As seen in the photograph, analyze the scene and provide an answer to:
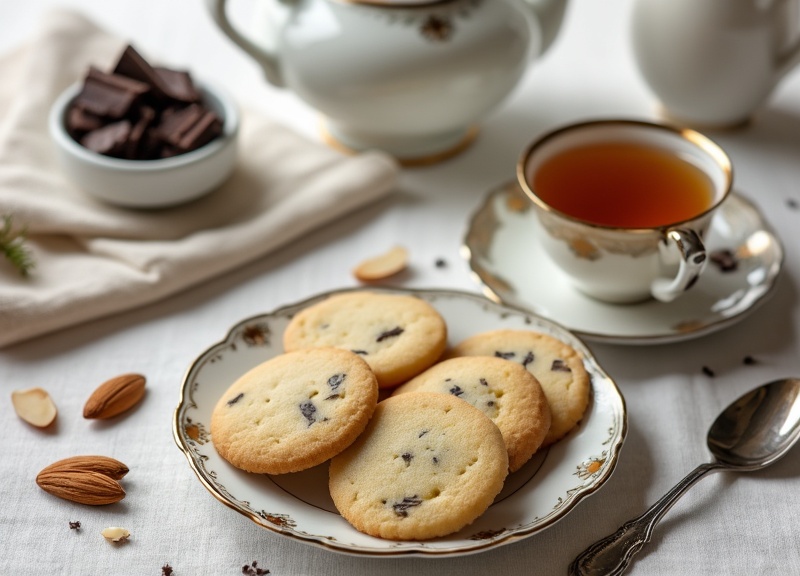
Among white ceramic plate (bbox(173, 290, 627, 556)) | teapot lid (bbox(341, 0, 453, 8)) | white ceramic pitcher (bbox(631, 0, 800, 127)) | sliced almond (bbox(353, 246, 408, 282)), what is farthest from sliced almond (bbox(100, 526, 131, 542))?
white ceramic pitcher (bbox(631, 0, 800, 127))

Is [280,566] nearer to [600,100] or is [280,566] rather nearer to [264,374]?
[264,374]

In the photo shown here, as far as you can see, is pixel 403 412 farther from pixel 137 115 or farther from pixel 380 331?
pixel 137 115

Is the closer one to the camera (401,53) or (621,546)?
(621,546)

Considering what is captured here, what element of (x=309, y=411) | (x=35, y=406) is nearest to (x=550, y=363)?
(x=309, y=411)

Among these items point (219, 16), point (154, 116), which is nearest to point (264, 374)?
point (154, 116)

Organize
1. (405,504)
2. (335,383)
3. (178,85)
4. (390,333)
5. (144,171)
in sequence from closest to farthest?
(405,504)
(335,383)
(390,333)
(144,171)
(178,85)

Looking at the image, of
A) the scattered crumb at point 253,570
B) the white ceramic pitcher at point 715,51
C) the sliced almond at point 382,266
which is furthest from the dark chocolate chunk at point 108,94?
the white ceramic pitcher at point 715,51
